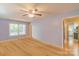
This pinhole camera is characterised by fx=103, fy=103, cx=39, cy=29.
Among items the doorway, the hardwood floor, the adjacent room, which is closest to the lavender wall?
the adjacent room

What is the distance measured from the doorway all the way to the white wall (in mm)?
96

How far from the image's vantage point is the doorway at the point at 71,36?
1.97 metres

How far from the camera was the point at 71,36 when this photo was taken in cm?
202

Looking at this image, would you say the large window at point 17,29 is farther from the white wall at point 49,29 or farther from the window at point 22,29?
the white wall at point 49,29

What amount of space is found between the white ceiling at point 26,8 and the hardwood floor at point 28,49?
49 centimetres

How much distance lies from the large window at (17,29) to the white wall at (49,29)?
0.20 m

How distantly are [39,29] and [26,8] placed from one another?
1.63 ft

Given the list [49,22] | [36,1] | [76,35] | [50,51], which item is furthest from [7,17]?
[76,35]

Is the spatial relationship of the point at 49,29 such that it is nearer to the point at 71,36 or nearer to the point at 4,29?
the point at 71,36

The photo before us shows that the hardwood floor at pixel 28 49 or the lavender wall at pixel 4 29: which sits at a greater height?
the lavender wall at pixel 4 29

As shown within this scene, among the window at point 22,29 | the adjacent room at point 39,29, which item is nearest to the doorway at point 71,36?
the adjacent room at point 39,29

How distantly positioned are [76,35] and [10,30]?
1.29m

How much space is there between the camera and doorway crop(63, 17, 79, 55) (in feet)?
6.46

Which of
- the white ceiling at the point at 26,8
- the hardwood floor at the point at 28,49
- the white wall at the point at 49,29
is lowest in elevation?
the hardwood floor at the point at 28,49
